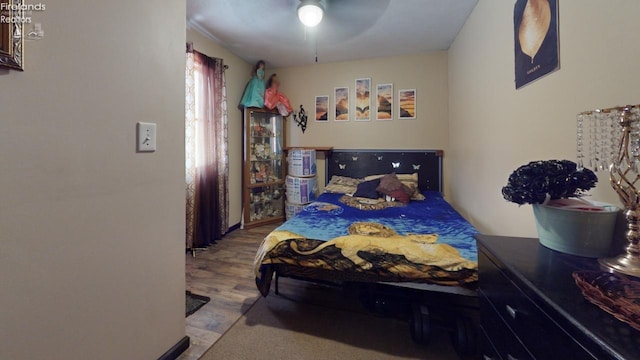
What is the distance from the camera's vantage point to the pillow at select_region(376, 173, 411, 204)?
2908mm

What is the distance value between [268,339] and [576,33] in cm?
224

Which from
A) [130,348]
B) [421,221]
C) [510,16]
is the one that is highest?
[510,16]

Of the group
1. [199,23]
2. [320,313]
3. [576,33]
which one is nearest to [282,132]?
[199,23]

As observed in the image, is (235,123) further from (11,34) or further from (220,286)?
(11,34)

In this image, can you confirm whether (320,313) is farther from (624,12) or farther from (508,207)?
(624,12)

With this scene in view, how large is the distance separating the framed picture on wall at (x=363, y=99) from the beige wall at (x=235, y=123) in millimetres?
1718

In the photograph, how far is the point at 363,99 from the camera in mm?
3762

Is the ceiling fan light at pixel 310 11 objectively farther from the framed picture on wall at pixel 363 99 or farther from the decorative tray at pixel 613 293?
the decorative tray at pixel 613 293

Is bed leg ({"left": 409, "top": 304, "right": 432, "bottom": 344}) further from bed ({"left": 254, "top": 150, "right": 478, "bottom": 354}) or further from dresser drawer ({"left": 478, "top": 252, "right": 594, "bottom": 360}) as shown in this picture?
dresser drawer ({"left": 478, "top": 252, "right": 594, "bottom": 360})

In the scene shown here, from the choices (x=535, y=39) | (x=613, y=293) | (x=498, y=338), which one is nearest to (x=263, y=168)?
(x=535, y=39)

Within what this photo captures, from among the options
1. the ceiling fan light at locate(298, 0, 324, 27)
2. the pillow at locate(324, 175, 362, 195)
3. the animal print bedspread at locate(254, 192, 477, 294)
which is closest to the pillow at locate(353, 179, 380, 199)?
the pillow at locate(324, 175, 362, 195)

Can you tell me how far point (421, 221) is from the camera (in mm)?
2154

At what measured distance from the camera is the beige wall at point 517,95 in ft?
3.09

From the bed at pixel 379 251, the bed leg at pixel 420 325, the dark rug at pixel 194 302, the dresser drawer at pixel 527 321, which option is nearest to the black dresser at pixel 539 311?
the dresser drawer at pixel 527 321
